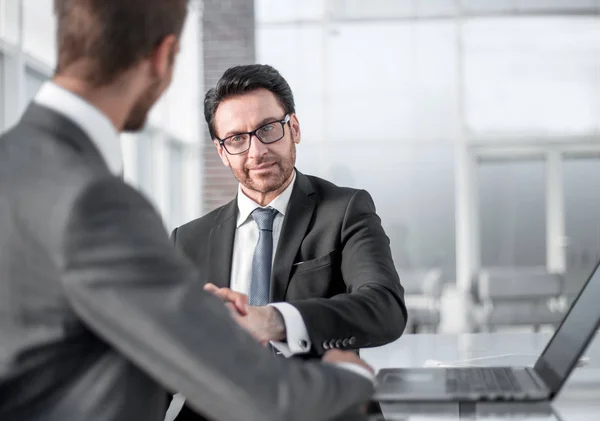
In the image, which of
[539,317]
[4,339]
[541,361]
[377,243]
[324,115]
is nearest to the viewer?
[4,339]

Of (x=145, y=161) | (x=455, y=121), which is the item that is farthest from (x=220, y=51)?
(x=455, y=121)

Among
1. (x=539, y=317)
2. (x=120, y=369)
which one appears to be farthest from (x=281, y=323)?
(x=539, y=317)

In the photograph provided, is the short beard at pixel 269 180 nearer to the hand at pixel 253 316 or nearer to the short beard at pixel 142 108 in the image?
the hand at pixel 253 316

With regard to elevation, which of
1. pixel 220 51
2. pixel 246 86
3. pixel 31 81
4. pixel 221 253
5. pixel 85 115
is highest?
pixel 220 51

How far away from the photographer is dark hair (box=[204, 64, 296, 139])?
189 cm

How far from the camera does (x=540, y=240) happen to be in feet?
32.6

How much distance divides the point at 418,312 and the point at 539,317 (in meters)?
1.11

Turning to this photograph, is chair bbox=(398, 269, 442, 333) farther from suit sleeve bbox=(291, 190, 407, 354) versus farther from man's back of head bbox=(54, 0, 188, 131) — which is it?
man's back of head bbox=(54, 0, 188, 131)

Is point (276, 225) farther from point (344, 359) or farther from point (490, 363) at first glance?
point (344, 359)

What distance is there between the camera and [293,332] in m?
1.41

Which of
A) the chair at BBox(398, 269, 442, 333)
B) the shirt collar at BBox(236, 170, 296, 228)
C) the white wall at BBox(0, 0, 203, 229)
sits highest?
the white wall at BBox(0, 0, 203, 229)

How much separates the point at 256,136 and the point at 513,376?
0.81m

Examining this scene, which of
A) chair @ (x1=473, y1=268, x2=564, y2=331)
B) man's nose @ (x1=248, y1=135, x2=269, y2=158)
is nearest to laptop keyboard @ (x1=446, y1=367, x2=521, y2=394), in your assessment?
man's nose @ (x1=248, y1=135, x2=269, y2=158)

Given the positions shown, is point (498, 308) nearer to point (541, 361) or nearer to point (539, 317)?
point (539, 317)
